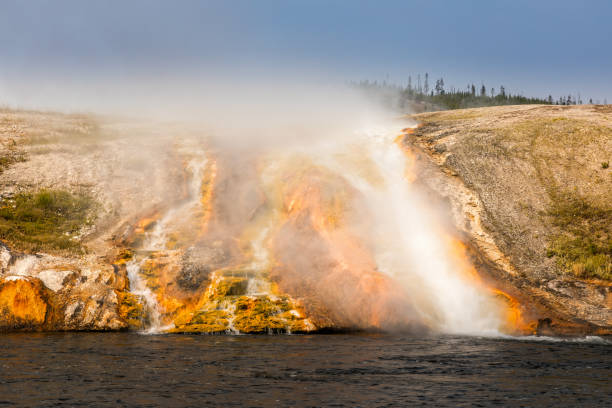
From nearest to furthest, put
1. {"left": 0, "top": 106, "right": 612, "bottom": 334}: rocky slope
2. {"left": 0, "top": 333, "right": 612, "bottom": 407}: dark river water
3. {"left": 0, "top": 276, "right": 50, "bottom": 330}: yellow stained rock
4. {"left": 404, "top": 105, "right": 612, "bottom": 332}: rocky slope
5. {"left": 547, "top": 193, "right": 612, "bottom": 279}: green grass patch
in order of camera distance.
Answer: {"left": 0, "top": 333, "right": 612, "bottom": 407}: dark river water, {"left": 0, "top": 276, "right": 50, "bottom": 330}: yellow stained rock, {"left": 0, "top": 106, "right": 612, "bottom": 334}: rocky slope, {"left": 404, "top": 105, "right": 612, "bottom": 332}: rocky slope, {"left": 547, "top": 193, "right": 612, "bottom": 279}: green grass patch

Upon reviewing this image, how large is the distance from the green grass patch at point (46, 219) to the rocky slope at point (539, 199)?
21.4 meters

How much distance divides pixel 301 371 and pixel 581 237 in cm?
2037

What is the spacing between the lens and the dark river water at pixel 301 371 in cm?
1325

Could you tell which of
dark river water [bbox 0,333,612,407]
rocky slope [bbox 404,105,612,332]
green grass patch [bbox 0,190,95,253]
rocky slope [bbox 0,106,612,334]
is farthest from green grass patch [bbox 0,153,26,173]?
rocky slope [bbox 404,105,612,332]

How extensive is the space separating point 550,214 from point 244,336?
63.2 feet

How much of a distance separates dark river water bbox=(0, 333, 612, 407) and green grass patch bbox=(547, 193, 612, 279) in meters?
6.40

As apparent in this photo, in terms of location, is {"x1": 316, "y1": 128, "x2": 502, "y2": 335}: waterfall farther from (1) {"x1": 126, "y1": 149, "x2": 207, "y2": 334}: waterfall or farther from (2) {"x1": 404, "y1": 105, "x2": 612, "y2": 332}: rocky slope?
(1) {"x1": 126, "y1": 149, "x2": 207, "y2": 334}: waterfall

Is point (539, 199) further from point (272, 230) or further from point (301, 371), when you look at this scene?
point (301, 371)

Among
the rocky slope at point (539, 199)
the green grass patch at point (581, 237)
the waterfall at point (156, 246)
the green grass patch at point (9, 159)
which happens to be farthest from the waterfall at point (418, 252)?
the green grass patch at point (9, 159)

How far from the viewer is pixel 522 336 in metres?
23.8

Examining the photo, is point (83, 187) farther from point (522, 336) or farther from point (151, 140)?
point (522, 336)

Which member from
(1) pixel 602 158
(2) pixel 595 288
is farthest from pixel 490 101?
(2) pixel 595 288

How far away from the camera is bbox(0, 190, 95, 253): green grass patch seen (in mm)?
29250

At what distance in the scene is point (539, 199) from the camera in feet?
108
